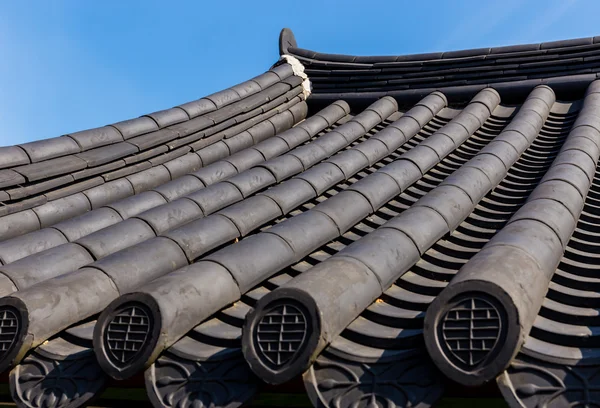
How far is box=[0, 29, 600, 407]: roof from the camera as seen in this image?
2.59m

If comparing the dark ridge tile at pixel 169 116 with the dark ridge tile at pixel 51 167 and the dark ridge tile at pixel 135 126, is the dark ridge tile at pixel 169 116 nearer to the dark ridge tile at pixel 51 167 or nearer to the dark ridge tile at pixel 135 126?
the dark ridge tile at pixel 135 126

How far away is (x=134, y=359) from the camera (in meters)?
2.88

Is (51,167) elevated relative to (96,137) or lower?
lower

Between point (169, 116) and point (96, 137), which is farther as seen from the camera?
point (169, 116)

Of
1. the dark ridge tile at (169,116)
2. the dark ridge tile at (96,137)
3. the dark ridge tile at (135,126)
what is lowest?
the dark ridge tile at (96,137)

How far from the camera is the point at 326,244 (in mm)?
4203

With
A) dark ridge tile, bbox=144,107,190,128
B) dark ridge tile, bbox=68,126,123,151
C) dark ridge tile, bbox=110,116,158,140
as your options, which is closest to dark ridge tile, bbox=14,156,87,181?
dark ridge tile, bbox=68,126,123,151

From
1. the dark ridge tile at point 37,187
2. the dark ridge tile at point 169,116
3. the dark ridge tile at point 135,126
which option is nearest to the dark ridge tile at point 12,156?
the dark ridge tile at point 37,187

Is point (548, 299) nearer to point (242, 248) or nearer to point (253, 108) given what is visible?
point (242, 248)

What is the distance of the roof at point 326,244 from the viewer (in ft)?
8.49

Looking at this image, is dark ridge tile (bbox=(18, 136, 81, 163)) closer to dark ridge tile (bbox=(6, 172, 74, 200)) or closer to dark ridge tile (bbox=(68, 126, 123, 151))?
dark ridge tile (bbox=(68, 126, 123, 151))

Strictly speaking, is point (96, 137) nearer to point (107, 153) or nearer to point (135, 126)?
point (107, 153)

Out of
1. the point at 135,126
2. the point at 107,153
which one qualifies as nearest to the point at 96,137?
the point at 107,153

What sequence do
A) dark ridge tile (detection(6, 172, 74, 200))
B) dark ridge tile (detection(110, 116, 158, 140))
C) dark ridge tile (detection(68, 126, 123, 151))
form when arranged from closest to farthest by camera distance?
dark ridge tile (detection(6, 172, 74, 200))
dark ridge tile (detection(68, 126, 123, 151))
dark ridge tile (detection(110, 116, 158, 140))
